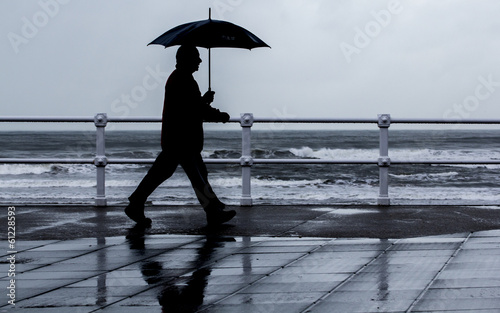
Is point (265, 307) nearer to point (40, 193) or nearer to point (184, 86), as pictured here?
point (184, 86)

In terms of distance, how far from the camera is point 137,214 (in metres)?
9.33

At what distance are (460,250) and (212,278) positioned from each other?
7.65ft

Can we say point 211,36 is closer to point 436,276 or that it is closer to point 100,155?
point 100,155

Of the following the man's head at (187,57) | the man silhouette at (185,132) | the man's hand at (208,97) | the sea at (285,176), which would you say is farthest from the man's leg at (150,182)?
the sea at (285,176)

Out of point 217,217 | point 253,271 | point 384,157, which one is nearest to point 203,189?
point 217,217

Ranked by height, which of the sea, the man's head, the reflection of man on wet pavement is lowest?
the sea

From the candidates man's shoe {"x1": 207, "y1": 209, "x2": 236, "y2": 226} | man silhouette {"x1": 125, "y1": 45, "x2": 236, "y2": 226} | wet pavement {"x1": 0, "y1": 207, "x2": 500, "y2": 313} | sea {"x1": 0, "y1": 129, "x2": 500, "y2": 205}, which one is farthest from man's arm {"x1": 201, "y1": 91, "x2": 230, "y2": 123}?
sea {"x1": 0, "y1": 129, "x2": 500, "y2": 205}

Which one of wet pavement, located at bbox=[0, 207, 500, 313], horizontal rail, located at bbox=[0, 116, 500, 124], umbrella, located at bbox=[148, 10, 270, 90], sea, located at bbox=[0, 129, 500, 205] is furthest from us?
sea, located at bbox=[0, 129, 500, 205]

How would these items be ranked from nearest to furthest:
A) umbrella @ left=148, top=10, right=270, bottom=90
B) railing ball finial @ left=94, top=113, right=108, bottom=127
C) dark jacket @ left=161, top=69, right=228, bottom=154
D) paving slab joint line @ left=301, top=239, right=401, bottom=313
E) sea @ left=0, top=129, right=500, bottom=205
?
1. paving slab joint line @ left=301, top=239, right=401, bottom=313
2. dark jacket @ left=161, top=69, right=228, bottom=154
3. umbrella @ left=148, top=10, right=270, bottom=90
4. railing ball finial @ left=94, top=113, right=108, bottom=127
5. sea @ left=0, top=129, right=500, bottom=205

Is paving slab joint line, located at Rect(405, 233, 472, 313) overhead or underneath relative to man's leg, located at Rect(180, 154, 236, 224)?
underneath

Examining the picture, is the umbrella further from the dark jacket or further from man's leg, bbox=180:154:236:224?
man's leg, bbox=180:154:236:224

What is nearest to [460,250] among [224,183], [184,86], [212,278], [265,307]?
[212,278]

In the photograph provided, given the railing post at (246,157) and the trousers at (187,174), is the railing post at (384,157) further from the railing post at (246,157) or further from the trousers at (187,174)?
the trousers at (187,174)

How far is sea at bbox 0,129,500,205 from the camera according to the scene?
23.6 m
